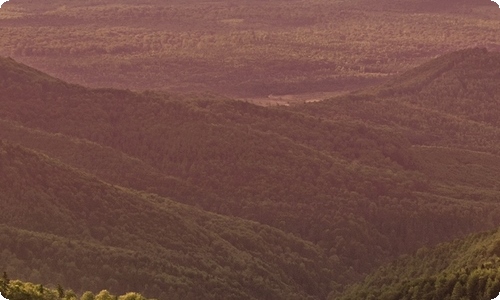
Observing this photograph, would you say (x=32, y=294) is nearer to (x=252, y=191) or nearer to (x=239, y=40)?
(x=252, y=191)

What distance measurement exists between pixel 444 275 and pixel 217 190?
76.1ft

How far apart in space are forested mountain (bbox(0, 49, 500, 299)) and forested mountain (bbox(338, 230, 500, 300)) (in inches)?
145

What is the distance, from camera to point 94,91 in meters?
66.1

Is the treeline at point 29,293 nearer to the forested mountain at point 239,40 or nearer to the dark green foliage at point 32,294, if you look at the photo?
the dark green foliage at point 32,294

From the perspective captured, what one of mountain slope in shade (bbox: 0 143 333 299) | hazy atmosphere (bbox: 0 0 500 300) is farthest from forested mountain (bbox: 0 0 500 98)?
mountain slope in shade (bbox: 0 143 333 299)

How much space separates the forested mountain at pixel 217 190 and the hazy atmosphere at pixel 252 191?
2.9 inches

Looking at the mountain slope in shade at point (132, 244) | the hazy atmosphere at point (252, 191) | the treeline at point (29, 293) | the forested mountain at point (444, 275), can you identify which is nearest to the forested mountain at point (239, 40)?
the hazy atmosphere at point (252, 191)

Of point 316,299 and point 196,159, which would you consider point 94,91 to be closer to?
point 196,159

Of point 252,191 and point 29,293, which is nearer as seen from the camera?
point 29,293

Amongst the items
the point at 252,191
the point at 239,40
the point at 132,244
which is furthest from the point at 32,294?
the point at 239,40

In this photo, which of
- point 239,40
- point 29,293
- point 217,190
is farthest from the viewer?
point 239,40

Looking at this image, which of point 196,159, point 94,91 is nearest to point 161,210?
point 196,159

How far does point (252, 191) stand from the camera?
194 ft

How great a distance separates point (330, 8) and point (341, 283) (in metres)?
104
